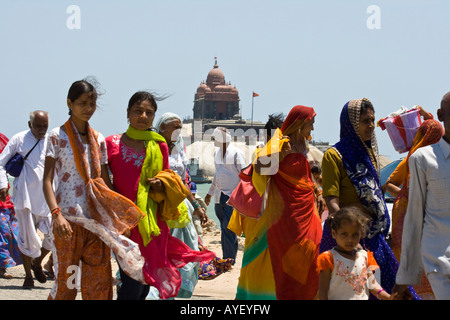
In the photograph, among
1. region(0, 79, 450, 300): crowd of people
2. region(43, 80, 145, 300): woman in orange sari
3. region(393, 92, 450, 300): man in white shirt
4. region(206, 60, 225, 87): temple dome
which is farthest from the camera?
region(206, 60, 225, 87): temple dome

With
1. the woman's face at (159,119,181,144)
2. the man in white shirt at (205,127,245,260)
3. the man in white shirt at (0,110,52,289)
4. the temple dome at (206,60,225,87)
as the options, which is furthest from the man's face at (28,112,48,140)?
the temple dome at (206,60,225,87)

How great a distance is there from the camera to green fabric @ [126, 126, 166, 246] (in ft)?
17.7

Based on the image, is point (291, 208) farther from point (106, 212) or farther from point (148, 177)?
point (106, 212)

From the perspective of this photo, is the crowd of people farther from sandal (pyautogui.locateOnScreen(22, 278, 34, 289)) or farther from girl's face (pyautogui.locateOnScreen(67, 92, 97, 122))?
sandal (pyautogui.locateOnScreen(22, 278, 34, 289))

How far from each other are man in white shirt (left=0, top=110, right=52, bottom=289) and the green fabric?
305 centimetres

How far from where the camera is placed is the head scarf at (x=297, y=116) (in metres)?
6.12

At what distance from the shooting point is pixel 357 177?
18.0 feet

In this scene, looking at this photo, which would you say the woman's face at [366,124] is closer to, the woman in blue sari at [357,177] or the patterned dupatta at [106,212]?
the woman in blue sari at [357,177]

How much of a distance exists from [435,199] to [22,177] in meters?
5.41

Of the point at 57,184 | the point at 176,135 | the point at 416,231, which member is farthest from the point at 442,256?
the point at 176,135

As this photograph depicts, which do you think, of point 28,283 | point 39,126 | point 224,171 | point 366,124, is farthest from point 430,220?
point 224,171

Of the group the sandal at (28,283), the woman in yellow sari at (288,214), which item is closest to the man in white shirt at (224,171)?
the sandal at (28,283)

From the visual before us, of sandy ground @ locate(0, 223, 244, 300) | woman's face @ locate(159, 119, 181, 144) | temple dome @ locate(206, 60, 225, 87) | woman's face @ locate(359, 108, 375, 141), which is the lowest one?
temple dome @ locate(206, 60, 225, 87)
